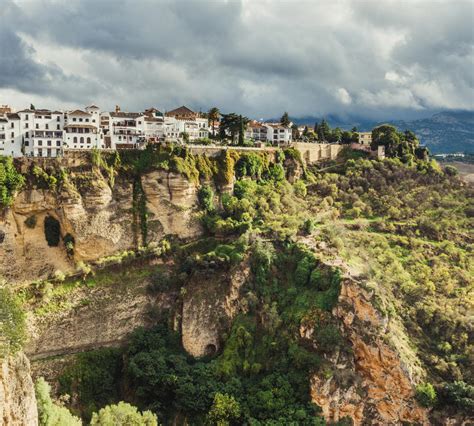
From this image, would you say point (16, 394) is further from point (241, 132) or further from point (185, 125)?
point (185, 125)

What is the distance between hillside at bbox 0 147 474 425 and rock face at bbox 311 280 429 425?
9 centimetres

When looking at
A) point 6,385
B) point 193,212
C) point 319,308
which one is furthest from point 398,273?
point 6,385

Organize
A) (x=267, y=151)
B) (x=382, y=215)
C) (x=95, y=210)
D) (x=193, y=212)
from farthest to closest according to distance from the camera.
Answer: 1. (x=267, y=151)
2. (x=382, y=215)
3. (x=193, y=212)
4. (x=95, y=210)

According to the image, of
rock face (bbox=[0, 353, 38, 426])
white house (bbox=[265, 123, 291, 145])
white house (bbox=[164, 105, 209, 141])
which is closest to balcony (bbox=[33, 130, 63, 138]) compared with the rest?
white house (bbox=[164, 105, 209, 141])

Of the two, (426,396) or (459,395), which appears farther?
(426,396)

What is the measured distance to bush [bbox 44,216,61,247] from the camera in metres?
43.2

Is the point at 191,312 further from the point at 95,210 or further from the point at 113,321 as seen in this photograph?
the point at 95,210

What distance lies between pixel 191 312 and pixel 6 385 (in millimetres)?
18018

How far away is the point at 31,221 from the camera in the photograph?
141 ft

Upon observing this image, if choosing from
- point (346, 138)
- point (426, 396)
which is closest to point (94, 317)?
point (426, 396)

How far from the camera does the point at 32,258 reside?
140 feet

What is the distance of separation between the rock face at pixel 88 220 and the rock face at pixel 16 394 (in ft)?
55.3

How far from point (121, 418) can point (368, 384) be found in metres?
16.4

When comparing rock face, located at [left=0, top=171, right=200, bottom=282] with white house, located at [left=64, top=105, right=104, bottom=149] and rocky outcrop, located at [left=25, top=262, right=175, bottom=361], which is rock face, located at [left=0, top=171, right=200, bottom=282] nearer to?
rocky outcrop, located at [left=25, top=262, right=175, bottom=361]
